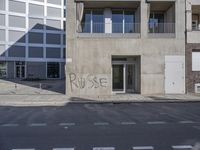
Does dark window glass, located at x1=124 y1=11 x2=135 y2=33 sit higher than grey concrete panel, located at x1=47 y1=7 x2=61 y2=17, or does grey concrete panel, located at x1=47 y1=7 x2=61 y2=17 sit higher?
grey concrete panel, located at x1=47 y1=7 x2=61 y2=17

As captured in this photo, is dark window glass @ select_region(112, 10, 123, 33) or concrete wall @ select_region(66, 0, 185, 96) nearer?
concrete wall @ select_region(66, 0, 185, 96)

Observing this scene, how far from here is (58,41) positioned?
55219 mm

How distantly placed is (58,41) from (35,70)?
841cm

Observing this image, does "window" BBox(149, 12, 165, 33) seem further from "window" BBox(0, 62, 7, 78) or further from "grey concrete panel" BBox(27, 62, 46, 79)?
"window" BBox(0, 62, 7, 78)

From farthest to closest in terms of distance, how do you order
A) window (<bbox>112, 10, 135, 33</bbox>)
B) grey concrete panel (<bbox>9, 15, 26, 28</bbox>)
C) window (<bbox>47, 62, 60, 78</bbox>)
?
window (<bbox>47, 62, 60, 78</bbox>) → grey concrete panel (<bbox>9, 15, 26, 28</bbox>) → window (<bbox>112, 10, 135, 33</bbox>)

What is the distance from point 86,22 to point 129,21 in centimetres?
375

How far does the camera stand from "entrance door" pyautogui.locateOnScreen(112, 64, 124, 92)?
21062 mm

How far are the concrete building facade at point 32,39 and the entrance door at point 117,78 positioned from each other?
33.4 metres

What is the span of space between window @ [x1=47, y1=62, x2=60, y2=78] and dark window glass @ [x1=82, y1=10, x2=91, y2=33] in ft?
108

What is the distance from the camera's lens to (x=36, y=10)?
5291 cm

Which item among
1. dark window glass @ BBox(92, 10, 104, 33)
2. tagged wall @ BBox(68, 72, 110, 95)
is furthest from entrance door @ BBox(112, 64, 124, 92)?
dark window glass @ BBox(92, 10, 104, 33)

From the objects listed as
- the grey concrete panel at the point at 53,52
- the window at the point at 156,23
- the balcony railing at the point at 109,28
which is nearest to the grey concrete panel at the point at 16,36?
the grey concrete panel at the point at 53,52

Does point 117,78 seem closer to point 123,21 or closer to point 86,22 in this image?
point 123,21

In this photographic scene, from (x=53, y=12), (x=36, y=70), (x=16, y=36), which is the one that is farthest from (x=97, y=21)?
(x=53, y=12)
